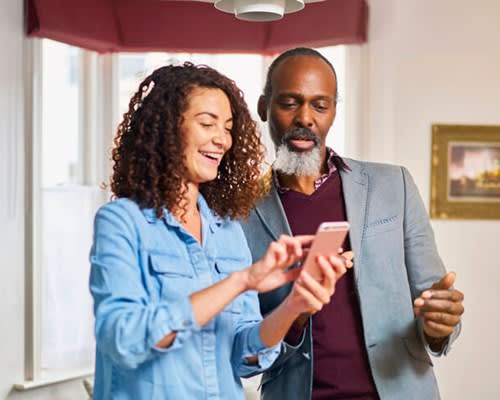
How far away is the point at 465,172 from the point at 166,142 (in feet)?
9.37

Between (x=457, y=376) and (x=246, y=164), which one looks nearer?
(x=246, y=164)

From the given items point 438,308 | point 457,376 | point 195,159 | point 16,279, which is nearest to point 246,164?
point 195,159

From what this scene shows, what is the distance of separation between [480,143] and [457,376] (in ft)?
3.71

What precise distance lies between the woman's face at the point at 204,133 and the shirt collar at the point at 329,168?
1.90 ft

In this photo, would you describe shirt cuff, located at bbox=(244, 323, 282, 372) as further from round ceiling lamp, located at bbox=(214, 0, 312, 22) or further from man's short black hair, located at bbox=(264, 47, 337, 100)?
round ceiling lamp, located at bbox=(214, 0, 312, 22)

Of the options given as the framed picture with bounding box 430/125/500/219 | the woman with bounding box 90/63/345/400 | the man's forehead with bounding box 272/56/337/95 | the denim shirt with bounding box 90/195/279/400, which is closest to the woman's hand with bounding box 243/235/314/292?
the woman with bounding box 90/63/345/400

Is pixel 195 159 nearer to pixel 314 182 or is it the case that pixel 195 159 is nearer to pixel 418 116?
pixel 314 182

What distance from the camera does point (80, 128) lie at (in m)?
3.96

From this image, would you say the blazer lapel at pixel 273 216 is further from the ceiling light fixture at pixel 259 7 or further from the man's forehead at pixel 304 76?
the ceiling light fixture at pixel 259 7

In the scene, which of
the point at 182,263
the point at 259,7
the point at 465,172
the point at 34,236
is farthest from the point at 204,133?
the point at 465,172

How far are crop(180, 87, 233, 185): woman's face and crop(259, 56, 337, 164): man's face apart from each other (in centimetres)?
50

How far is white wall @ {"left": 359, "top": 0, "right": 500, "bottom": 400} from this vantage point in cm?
375

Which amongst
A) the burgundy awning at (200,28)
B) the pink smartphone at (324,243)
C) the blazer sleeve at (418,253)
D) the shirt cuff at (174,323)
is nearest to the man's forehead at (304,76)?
the blazer sleeve at (418,253)

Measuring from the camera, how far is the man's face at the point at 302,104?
1.85 meters
